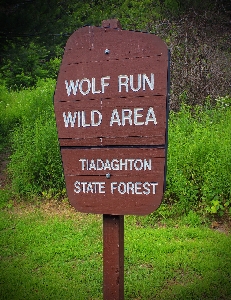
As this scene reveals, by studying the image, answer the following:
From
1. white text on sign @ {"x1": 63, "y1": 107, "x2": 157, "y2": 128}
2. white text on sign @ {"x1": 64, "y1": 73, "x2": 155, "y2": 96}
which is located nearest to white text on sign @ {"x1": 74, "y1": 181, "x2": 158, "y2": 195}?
white text on sign @ {"x1": 63, "y1": 107, "x2": 157, "y2": 128}

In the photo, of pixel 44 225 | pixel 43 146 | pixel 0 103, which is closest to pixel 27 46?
pixel 0 103

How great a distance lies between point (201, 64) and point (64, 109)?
664 centimetres

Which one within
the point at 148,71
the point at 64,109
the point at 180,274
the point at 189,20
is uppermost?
the point at 148,71

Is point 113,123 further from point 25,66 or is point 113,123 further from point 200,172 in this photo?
point 25,66

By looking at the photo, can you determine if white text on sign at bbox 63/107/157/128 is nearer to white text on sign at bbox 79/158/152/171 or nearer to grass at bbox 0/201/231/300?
white text on sign at bbox 79/158/152/171

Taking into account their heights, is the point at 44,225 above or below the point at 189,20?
below

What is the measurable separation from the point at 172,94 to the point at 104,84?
640cm

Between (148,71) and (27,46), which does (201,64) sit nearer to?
(148,71)

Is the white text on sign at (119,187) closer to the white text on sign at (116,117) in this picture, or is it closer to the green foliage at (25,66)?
the white text on sign at (116,117)

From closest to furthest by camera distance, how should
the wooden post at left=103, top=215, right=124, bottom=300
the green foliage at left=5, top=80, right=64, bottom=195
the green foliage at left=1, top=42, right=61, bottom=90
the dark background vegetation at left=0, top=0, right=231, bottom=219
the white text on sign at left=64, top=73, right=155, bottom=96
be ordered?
1. the white text on sign at left=64, top=73, right=155, bottom=96
2. the wooden post at left=103, top=215, right=124, bottom=300
3. the dark background vegetation at left=0, top=0, right=231, bottom=219
4. the green foliage at left=5, top=80, right=64, bottom=195
5. the green foliage at left=1, top=42, right=61, bottom=90

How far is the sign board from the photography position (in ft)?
7.03

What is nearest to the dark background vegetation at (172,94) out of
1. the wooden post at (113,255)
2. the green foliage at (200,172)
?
the green foliage at (200,172)

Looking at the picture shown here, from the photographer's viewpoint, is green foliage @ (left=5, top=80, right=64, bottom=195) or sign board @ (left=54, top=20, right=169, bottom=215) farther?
green foliage @ (left=5, top=80, right=64, bottom=195)

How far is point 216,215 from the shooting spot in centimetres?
461
